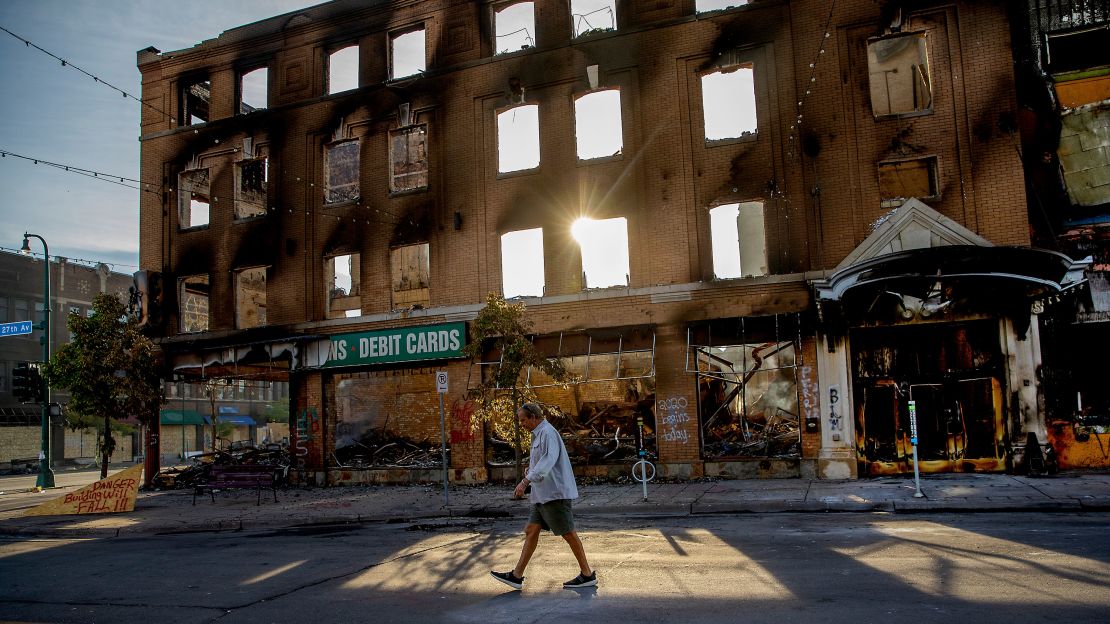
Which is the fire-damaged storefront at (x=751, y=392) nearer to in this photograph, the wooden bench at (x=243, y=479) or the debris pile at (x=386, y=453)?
the debris pile at (x=386, y=453)

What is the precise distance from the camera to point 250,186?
24812 mm

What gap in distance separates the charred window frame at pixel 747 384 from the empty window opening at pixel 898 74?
547cm

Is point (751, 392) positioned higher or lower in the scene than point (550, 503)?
higher

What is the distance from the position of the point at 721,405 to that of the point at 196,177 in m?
18.1

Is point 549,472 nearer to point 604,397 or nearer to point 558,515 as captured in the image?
point 558,515

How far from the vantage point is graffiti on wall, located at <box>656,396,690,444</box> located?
18.6 metres

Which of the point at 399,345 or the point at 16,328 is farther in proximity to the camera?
the point at 16,328

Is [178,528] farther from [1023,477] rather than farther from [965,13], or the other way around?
[965,13]

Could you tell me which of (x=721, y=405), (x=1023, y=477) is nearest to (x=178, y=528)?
(x=721, y=405)

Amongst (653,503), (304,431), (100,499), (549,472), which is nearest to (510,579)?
(549,472)

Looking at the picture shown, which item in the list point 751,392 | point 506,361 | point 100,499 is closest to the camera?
point 506,361

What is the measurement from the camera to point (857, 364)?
692 inches

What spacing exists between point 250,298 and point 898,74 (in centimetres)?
1936

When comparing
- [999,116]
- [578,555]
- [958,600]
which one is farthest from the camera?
[999,116]
